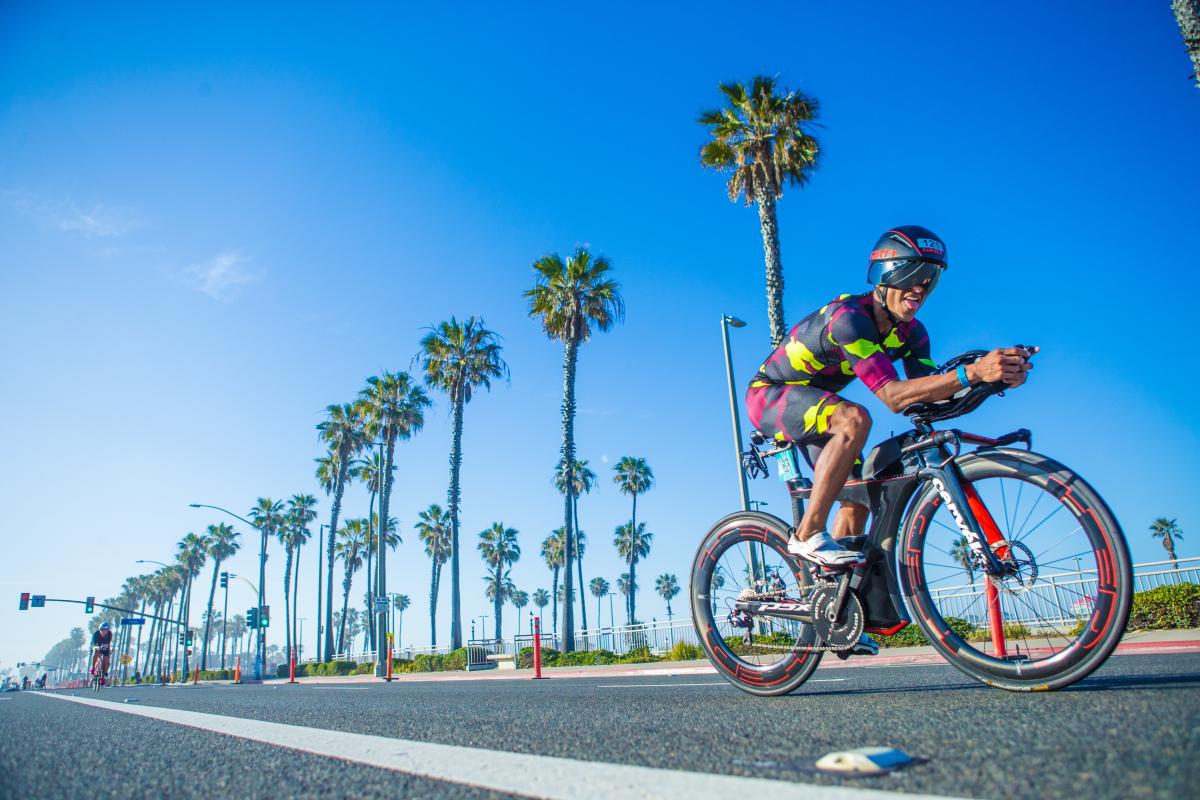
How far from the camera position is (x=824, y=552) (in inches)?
127

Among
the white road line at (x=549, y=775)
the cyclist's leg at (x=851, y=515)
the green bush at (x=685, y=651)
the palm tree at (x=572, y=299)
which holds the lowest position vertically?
the green bush at (x=685, y=651)

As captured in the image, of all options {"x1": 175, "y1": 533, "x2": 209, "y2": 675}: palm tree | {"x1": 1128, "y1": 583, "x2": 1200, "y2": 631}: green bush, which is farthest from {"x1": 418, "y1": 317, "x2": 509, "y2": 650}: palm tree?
{"x1": 175, "y1": 533, "x2": 209, "y2": 675}: palm tree

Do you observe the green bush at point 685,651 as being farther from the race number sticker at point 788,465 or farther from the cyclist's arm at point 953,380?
the cyclist's arm at point 953,380

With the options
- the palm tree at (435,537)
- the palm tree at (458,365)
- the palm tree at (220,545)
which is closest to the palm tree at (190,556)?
the palm tree at (220,545)

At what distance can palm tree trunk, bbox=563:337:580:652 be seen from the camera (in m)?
27.2

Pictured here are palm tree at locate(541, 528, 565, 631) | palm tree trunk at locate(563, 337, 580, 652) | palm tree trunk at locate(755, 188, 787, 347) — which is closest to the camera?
palm tree trunk at locate(755, 188, 787, 347)

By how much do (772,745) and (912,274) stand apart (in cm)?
214

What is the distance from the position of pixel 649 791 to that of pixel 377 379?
1766 inches

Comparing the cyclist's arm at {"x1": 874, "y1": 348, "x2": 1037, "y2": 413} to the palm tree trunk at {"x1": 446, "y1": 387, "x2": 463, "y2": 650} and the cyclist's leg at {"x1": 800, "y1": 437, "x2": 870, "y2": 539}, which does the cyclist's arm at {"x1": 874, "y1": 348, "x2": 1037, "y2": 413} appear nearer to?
the cyclist's leg at {"x1": 800, "y1": 437, "x2": 870, "y2": 539}

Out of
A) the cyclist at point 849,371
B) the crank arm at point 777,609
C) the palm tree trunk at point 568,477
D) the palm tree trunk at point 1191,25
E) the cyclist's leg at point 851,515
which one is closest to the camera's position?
the cyclist at point 849,371

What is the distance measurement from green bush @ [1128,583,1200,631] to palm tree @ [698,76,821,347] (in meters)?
13.7

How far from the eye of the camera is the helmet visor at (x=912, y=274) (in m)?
3.17

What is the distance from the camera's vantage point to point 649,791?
4.82ft

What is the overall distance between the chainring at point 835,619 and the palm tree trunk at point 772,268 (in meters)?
16.1
